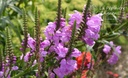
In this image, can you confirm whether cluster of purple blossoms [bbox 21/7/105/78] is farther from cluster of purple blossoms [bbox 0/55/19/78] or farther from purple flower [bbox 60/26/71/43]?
cluster of purple blossoms [bbox 0/55/19/78]

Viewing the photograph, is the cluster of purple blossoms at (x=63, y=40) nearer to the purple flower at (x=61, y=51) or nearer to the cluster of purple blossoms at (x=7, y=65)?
the purple flower at (x=61, y=51)

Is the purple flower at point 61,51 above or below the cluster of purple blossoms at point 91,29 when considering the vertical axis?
below

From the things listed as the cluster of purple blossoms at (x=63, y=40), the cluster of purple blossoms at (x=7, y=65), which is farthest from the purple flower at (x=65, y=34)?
the cluster of purple blossoms at (x=7, y=65)

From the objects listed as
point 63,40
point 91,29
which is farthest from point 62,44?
point 91,29

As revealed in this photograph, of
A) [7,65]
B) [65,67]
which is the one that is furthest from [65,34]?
[7,65]

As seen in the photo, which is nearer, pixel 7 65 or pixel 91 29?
pixel 91 29

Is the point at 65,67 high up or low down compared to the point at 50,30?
down

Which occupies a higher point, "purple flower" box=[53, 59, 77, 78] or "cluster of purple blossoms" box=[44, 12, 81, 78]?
"cluster of purple blossoms" box=[44, 12, 81, 78]

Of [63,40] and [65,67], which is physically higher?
[63,40]

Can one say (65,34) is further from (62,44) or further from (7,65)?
(7,65)

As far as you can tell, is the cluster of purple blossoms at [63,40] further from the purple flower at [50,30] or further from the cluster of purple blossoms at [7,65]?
the cluster of purple blossoms at [7,65]

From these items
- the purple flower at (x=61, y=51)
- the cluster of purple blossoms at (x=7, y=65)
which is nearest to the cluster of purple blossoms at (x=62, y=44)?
the purple flower at (x=61, y=51)

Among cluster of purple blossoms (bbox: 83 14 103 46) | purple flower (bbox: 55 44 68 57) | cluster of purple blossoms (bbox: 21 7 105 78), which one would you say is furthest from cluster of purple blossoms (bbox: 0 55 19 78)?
cluster of purple blossoms (bbox: 83 14 103 46)

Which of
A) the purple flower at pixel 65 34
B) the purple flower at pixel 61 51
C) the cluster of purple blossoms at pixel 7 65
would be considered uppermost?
the purple flower at pixel 65 34
